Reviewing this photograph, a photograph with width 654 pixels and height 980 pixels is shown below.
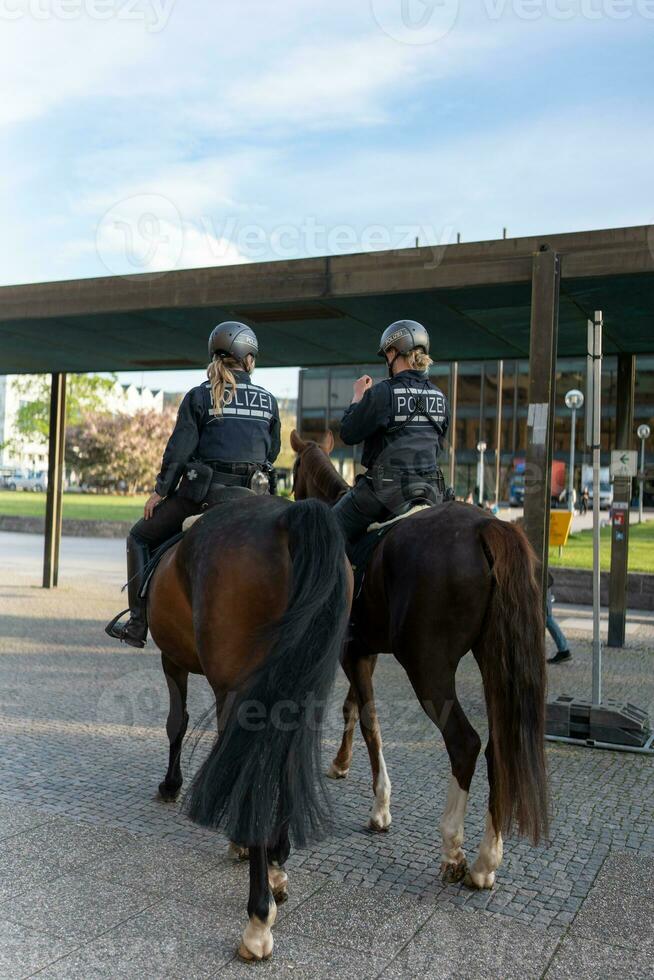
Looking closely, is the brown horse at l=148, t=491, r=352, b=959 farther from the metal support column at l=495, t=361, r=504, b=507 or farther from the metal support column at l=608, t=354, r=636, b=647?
the metal support column at l=495, t=361, r=504, b=507

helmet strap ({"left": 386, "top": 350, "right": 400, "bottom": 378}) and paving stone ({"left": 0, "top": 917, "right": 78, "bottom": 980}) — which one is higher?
helmet strap ({"left": 386, "top": 350, "right": 400, "bottom": 378})

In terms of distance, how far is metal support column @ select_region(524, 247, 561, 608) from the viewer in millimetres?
7082

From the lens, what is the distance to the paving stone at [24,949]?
9.96ft

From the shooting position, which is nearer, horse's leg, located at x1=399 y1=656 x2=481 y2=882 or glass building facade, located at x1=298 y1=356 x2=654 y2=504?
horse's leg, located at x1=399 y1=656 x2=481 y2=882

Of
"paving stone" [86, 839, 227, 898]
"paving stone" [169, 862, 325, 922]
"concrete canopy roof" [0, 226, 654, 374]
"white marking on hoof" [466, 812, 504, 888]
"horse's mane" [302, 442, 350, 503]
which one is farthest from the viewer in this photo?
"concrete canopy roof" [0, 226, 654, 374]

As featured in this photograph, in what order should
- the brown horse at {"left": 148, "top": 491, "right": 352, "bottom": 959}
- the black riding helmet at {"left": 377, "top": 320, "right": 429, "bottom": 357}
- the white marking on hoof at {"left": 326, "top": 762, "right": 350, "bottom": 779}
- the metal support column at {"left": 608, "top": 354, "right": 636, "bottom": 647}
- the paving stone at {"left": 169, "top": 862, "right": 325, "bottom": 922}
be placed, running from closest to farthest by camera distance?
1. the brown horse at {"left": 148, "top": 491, "right": 352, "bottom": 959}
2. the paving stone at {"left": 169, "top": 862, "right": 325, "bottom": 922}
3. the black riding helmet at {"left": 377, "top": 320, "right": 429, "bottom": 357}
4. the white marking on hoof at {"left": 326, "top": 762, "right": 350, "bottom": 779}
5. the metal support column at {"left": 608, "top": 354, "right": 636, "bottom": 647}

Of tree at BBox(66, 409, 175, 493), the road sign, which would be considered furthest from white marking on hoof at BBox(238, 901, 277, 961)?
tree at BBox(66, 409, 175, 493)

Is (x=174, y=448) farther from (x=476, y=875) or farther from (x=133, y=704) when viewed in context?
(x=133, y=704)

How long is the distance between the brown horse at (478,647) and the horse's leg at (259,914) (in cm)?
103

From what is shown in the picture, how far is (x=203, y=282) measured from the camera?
8.67m

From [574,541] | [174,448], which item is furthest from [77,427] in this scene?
[174,448]

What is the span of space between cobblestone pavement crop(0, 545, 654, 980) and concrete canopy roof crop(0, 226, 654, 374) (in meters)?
3.78

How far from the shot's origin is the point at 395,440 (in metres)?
5.03

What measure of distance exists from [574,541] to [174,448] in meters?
22.8
